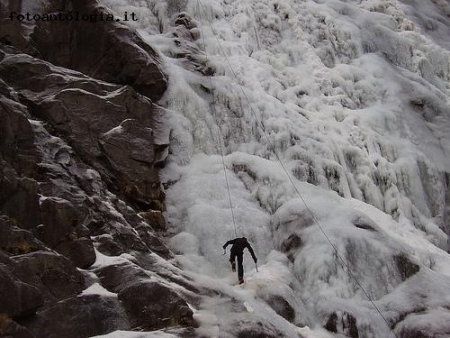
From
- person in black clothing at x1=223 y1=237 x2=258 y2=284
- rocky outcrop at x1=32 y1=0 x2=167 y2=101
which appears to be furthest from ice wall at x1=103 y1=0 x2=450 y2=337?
rocky outcrop at x1=32 y1=0 x2=167 y2=101

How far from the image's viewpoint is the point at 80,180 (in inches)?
430

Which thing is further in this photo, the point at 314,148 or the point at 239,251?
the point at 314,148

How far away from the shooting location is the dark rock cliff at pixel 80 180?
8.37 meters

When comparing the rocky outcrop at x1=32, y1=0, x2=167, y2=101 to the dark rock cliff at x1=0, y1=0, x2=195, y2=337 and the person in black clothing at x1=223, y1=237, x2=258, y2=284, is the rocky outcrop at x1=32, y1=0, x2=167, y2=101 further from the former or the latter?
the person in black clothing at x1=223, y1=237, x2=258, y2=284

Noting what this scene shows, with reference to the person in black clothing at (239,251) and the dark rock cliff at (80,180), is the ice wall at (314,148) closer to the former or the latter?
the person in black clothing at (239,251)

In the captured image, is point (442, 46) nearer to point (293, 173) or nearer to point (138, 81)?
point (293, 173)

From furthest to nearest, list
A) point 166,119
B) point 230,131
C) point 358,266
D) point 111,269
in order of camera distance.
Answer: point 230,131 < point 166,119 < point 358,266 < point 111,269

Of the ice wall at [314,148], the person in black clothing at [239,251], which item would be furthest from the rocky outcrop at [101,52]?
the person in black clothing at [239,251]

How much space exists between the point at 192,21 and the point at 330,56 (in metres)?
5.83

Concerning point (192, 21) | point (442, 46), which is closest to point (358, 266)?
point (192, 21)

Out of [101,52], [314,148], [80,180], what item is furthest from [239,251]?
[101,52]

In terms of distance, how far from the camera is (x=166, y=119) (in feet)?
48.9

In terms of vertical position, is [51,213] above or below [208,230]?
above

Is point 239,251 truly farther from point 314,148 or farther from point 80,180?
point 314,148
